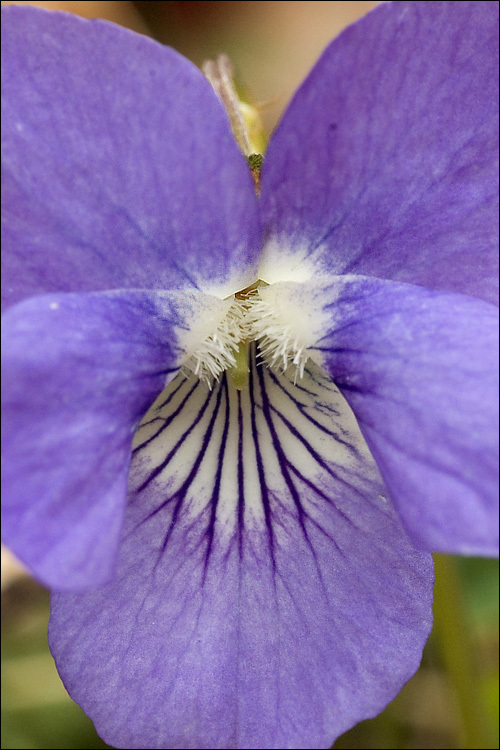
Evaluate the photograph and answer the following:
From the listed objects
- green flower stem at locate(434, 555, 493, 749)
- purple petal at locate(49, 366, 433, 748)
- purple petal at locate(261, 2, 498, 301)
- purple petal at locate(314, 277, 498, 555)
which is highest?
purple petal at locate(261, 2, 498, 301)

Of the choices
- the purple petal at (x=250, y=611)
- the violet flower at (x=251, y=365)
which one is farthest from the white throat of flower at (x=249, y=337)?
the purple petal at (x=250, y=611)

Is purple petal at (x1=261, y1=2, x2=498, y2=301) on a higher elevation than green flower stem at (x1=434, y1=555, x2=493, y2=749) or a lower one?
higher

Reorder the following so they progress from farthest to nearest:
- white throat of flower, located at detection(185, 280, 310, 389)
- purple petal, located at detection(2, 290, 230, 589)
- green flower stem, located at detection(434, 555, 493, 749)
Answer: green flower stem, located at detection(434, 555, 493, 749) < white throat of flower, located at detection(185, 280, 310, 389) < purple petal, located at detection(2, 290, 230, 589)

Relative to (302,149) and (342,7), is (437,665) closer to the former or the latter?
(302,149)

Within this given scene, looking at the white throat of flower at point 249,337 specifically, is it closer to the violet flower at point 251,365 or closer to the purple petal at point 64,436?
the violet flower at point 251,365

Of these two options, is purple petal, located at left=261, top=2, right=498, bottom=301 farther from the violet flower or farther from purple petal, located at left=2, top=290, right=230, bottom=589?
purple petal, located at left=2, top=290, right=230, bottom=589

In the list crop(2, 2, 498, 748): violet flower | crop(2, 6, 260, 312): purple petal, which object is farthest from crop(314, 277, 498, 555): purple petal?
crop(2, 6, 260, 312): purple petal
